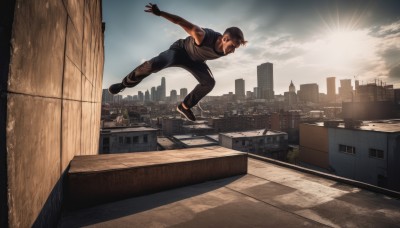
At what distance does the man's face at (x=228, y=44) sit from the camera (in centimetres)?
297

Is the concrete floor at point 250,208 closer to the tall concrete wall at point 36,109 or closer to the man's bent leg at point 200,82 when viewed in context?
the tall concrete wall at point 36,109

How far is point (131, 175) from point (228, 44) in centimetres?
256

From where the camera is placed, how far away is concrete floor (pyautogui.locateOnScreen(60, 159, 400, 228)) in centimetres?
258

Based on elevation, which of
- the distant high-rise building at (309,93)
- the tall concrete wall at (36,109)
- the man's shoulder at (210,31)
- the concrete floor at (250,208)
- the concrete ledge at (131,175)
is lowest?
the concrete floor at (250,208)

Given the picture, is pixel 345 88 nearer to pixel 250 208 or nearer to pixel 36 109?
pixel 250 208

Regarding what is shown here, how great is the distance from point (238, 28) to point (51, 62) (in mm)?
2394

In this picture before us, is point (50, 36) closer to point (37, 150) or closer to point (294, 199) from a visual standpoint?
point (37, 150)

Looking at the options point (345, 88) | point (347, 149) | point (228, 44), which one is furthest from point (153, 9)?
point (345, 88)

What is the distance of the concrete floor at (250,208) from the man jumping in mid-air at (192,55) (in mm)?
2029

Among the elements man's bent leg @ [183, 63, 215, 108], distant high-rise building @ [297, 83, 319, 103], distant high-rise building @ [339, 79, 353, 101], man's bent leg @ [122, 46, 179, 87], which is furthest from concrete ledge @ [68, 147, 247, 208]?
distant high-rise building @ [339, 79, 353, 101]

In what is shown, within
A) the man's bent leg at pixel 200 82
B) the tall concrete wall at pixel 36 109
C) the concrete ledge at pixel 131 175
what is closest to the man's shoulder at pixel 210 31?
the man's bent leg at pixel 200 82

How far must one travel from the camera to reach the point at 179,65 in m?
3.99

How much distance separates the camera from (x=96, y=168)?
300cm

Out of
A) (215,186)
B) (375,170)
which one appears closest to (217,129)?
(375,170)
